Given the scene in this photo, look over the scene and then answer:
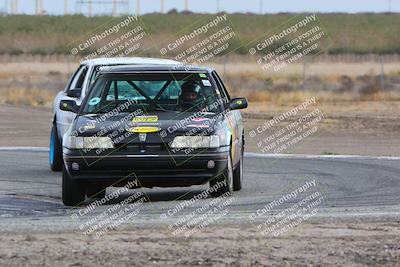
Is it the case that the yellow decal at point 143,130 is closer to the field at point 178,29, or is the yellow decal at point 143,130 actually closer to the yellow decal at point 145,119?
the yellow decal at point 145,119

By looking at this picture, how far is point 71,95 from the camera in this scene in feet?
57.3

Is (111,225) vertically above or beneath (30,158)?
above

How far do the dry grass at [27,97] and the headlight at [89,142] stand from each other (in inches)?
1054

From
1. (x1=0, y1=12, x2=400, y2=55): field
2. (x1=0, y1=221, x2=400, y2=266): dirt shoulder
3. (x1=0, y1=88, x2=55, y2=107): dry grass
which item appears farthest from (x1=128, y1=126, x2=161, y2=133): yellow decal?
(x1=0, y1=12, x2=400, y2=55): field

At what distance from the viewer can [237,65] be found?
7531cm

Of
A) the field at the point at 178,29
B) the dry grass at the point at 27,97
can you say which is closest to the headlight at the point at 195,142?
the dry grass at the point at 27,97

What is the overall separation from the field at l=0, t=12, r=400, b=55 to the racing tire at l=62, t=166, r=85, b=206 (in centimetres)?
6497

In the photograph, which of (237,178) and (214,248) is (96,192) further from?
(214,248)

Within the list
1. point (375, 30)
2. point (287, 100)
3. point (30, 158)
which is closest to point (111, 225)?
point (30, 158)

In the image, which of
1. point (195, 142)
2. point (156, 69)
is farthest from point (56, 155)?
point (195, 142)

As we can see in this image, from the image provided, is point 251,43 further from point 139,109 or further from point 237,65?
point 139,109

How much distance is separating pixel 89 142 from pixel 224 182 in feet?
5.38

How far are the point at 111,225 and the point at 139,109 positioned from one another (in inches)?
118

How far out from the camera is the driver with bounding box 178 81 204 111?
1480cm
